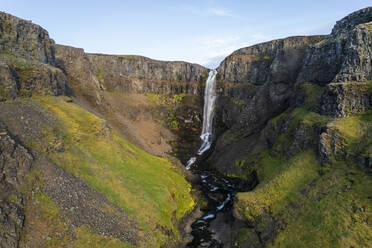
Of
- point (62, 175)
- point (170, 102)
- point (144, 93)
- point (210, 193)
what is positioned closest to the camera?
point (62, 175)

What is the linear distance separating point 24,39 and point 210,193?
47601 mm

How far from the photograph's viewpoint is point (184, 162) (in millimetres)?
65812

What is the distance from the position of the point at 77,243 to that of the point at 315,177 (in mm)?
29308

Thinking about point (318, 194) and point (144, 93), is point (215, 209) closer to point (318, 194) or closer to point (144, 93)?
point (318, 194)

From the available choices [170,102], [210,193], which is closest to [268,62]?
[170,102]

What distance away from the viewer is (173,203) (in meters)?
37.0

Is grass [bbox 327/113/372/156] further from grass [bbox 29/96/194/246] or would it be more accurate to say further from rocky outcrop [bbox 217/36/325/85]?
rocky outcrop [bbox 217/36/325/85]

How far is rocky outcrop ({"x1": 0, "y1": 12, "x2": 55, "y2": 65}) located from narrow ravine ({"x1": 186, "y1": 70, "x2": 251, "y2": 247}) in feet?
139

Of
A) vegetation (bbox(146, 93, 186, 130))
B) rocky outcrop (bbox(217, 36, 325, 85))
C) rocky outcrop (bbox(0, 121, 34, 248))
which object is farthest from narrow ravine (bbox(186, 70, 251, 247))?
rocky outcrop (bbox(217, 36, 325, 85))

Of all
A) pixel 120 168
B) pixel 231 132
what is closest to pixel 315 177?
pixel 120 168

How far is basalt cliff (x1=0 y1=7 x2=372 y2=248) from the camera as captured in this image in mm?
23625

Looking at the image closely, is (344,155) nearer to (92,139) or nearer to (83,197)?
(83,197)

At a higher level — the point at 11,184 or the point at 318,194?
the point at 11,184

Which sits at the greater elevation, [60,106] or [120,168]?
[60,106]
